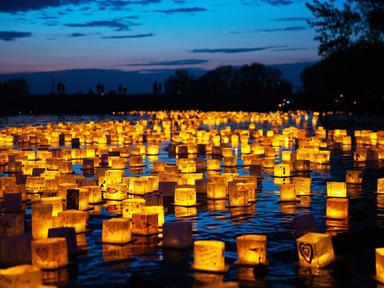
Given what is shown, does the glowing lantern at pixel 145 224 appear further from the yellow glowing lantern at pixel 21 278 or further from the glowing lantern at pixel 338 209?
the yellow glowing lantern at pixel 21 278

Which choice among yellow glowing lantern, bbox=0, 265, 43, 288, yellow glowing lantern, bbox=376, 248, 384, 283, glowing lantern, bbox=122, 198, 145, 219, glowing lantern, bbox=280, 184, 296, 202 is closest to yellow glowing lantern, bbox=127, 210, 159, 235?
glowing lantern, bbox=122, 198, 145, 219

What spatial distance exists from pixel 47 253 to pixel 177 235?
6.91 feet

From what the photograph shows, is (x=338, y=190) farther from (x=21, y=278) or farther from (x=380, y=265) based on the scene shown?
(x=21, y=278)

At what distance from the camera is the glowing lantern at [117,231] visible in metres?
11.2

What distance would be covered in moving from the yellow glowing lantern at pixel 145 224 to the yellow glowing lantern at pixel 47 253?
2.25 meters

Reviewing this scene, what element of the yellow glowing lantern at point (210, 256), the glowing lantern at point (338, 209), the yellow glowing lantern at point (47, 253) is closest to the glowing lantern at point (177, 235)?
the yellow glowing lantern at point (210, 256)

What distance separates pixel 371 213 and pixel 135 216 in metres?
4.89

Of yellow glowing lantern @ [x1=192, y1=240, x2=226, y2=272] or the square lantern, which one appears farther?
the square lantern

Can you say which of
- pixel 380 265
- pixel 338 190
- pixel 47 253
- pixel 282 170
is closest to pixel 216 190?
pixel 338 190

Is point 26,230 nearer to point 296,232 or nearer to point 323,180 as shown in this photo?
point 296,232

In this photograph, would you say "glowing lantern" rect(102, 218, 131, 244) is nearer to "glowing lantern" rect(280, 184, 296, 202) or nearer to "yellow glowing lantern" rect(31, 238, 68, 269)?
"yellow glowing lantern" rect(31, 238, 68, 269)

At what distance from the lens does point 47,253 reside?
9578 millimetres

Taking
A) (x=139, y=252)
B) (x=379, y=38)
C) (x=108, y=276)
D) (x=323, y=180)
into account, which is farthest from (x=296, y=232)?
(x=379, y=38)

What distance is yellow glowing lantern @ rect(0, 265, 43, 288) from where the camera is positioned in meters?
7.97
